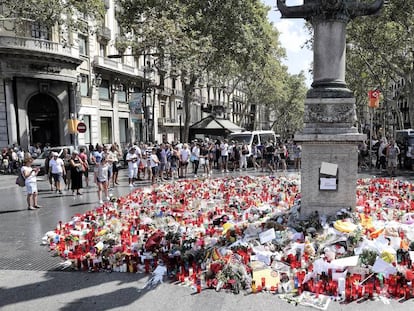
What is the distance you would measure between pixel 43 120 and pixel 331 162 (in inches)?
1038

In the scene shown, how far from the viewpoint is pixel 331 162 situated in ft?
22.6

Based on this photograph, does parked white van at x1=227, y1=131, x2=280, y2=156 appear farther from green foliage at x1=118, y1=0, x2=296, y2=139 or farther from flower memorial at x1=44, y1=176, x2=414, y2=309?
flower memorial at x1=44, y1=176, x2=414, y2=309

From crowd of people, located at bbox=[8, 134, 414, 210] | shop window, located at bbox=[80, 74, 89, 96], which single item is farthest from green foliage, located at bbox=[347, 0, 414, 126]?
shop window, located at bbox=[80, 74, 89, 96]

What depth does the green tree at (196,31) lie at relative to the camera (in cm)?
2273

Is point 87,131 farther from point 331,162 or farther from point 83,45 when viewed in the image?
point 331,162

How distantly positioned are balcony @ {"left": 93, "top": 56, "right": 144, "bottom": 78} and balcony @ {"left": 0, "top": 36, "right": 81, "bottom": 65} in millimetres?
4161

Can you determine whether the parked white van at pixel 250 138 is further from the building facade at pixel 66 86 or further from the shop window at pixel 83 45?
the shop window at pixel 83 45

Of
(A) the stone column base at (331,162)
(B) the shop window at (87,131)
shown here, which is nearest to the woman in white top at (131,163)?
(A) the stone column base at (331,162)

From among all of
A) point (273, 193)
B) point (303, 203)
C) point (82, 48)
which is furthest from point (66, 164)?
point (82, 48)

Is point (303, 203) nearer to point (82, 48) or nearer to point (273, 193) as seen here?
point (273, 193)

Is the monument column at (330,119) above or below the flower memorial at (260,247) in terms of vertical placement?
above

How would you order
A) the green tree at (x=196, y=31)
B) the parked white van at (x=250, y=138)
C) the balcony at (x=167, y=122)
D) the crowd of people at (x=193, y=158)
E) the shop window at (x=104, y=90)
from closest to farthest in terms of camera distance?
the crowd of people at (x=193, y=158) → the green tree at (x=196, y=31) → the parked white van at (x=250, y=138) → the shop window at (x=104, y=90) → the balcony at (x=167, y=122)

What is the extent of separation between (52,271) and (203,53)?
2121 cm

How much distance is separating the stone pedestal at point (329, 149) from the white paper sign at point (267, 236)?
3.47 feet
